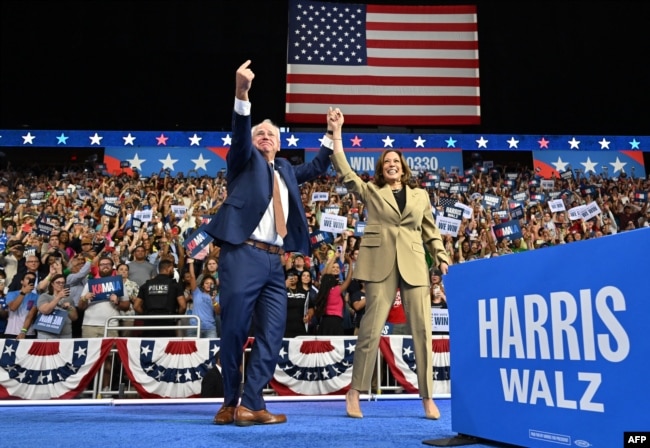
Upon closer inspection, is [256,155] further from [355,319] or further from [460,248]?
[460,248]

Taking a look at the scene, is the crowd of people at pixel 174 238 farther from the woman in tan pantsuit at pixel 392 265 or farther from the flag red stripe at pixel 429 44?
the flag red stripe at pixel 429 44

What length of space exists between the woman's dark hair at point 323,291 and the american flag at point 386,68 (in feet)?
32.5

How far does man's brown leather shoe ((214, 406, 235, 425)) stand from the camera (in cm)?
293

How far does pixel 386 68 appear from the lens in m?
16.1

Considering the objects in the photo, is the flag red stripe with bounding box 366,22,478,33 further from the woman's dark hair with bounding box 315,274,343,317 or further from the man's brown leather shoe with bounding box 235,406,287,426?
the man's brown leather shoe with bounding box 235,406,287,426

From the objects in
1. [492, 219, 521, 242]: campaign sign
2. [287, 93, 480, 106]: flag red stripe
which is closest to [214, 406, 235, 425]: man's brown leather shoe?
[492, 219, 521, 242]: campaign sign

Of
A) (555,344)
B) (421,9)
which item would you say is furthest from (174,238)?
(421,9)

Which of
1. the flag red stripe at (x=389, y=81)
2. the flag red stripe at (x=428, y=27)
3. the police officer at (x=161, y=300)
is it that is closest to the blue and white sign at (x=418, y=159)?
the flag red stripe at (x=389, y=81)

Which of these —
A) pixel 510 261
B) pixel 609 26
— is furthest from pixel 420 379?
pixel 609 26

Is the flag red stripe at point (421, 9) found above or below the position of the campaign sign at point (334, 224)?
above

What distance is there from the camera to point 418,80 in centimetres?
1603

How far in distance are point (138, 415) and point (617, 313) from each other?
9.19 feet

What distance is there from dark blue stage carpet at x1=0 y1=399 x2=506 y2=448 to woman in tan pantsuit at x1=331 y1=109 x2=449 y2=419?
27 cm

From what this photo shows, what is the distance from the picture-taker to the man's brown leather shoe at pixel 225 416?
293 centimetres
